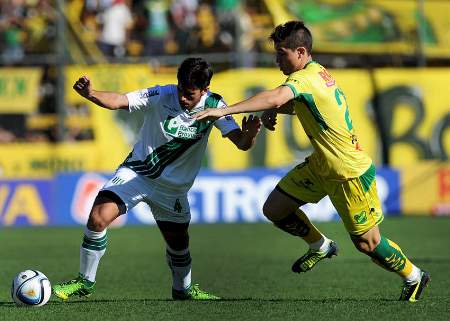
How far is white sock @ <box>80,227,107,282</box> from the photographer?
28.6 ft

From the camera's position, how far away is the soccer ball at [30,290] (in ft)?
28.0

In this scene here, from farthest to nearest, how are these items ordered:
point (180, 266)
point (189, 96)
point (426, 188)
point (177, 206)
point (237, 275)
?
point (426, 188) → point (237, 275) → point (180, 266) → point (177, 206) → point (189, 96)

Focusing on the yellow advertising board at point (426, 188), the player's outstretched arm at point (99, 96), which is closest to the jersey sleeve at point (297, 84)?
the player's outstretched arm at point (99, 96)

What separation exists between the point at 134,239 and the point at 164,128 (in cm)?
852

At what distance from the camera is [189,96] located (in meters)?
8.76

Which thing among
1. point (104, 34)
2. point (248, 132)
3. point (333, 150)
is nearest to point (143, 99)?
point (248, 132)

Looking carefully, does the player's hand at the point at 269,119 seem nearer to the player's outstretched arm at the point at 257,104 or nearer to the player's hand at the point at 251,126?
the player's hand at the point at 251,126

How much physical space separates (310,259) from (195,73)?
2.08m

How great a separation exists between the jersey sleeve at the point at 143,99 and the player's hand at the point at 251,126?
2.74 feet

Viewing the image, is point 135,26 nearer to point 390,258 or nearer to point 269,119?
point 269,119

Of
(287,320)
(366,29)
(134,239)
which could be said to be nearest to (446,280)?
(287,320)

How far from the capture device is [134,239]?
17.2m

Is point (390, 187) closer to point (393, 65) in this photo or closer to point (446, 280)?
point (393, 65)

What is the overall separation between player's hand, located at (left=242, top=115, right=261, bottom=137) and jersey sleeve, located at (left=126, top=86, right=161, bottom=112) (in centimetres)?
84
